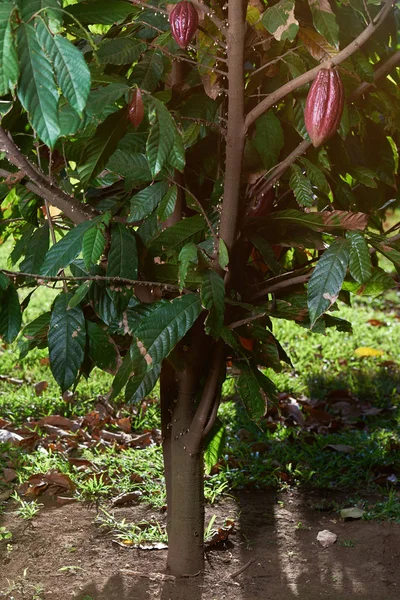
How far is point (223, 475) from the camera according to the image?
2.89 m

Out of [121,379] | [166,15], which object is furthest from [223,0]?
[121,379]

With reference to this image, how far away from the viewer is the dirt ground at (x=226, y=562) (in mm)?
2113

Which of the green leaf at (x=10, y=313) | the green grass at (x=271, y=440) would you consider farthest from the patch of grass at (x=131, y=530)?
the green leaf at (x=10, y=313)

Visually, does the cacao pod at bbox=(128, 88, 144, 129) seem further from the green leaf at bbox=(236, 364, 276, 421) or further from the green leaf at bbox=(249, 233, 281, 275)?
the green leaf at bbox=(236, 364, 276, 421)

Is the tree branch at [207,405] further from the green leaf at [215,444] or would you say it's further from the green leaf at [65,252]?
the green leaf at [65,252]

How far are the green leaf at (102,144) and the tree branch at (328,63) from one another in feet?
0.96

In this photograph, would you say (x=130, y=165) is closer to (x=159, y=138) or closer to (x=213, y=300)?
(x=159, y=138)

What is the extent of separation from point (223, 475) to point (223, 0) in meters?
1.66

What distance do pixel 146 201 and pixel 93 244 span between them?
238 mm

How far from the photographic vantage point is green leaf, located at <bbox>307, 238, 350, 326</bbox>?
1.63 meters

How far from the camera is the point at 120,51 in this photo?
174cm

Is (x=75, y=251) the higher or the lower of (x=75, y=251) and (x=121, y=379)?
the higher

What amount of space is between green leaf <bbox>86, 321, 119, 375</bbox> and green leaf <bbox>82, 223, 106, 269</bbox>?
292mm

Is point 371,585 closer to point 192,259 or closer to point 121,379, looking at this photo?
point 121,379
